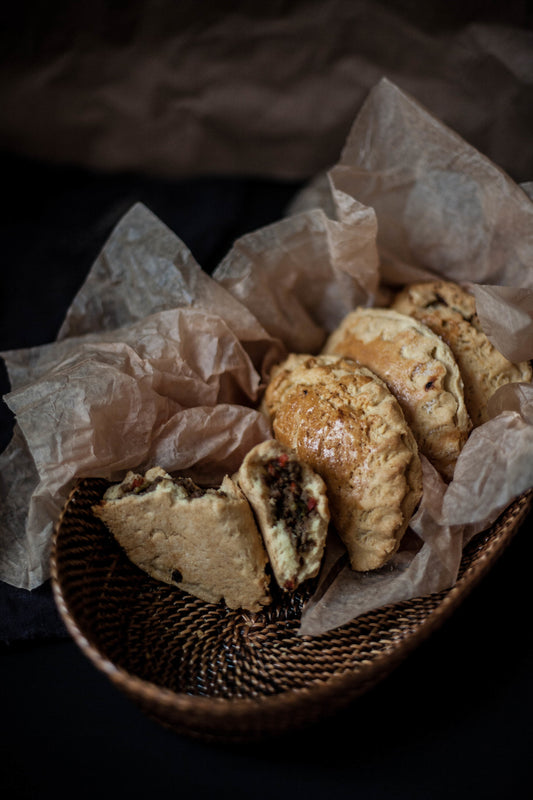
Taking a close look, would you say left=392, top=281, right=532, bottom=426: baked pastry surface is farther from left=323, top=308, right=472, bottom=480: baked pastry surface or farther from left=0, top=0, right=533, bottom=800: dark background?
left=0, top=0, right=533, bottom=800: dark background

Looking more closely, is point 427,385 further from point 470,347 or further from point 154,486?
point 154,486

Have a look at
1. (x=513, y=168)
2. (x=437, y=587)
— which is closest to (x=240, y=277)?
(x=437, y=587)

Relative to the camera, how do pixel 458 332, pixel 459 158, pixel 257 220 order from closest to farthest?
1. pixel 458 332
2. pixel 459 158
3. pixel 257 220

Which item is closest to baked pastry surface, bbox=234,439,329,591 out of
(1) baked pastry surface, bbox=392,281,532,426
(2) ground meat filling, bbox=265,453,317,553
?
(2) ground meat filling, bbox=265,453,317,553

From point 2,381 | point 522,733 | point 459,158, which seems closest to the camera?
point 522,733

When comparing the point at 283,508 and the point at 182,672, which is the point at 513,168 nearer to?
the point at 283,508

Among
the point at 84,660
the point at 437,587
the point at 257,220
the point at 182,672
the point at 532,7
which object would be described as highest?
the point at 532,7

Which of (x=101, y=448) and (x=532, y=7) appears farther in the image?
(x=532, y=7)

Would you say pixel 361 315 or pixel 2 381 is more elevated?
pixel 361 315
